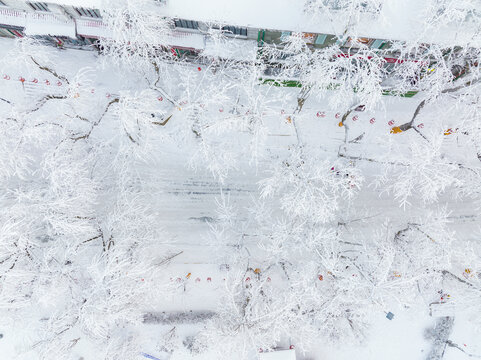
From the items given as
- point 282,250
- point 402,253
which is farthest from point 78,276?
point 402,253

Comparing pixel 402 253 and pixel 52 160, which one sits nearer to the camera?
pixel 52 160

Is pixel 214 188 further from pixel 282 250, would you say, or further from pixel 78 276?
pixel 78 276

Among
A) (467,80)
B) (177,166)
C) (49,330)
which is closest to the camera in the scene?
(49,330)

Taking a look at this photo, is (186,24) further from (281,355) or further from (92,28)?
(281,355)

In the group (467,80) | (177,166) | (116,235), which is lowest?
(116,235)

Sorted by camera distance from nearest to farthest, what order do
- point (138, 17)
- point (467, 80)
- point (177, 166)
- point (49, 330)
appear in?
point (138, 17) → point (49, 330) → point (467, 80) → point (177, 166)
